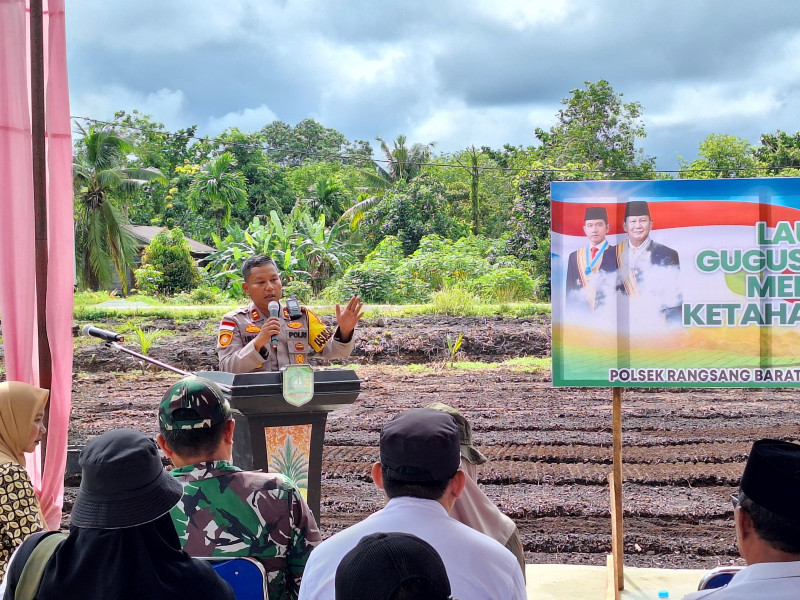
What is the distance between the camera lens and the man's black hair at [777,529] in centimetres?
167

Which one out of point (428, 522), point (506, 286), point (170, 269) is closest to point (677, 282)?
point (428, 522)

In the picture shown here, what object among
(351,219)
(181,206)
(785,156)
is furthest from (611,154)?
(181,206)

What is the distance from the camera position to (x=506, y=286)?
2016cm

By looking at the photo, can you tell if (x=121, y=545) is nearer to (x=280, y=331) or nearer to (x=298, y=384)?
(x=298, y=384)

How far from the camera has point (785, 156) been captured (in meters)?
27.3

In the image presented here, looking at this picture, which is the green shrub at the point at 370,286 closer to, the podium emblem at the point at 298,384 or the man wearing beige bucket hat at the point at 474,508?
the podium emblem at the point at 298,384

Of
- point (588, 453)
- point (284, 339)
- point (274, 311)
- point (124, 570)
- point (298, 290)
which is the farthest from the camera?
point (298, 290)

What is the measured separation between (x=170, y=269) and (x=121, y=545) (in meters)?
24.2

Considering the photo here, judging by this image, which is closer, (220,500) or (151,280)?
(220,500)

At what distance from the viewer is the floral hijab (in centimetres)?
302

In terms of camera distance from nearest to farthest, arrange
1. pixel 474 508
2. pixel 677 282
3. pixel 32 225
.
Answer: pixel 474 508 → pixel 677 282 → pixel 32 225

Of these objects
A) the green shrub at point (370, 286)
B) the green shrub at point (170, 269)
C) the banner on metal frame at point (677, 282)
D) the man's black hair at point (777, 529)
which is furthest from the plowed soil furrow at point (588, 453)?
the green shrub at point (170, 269)

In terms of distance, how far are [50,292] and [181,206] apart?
30650mm

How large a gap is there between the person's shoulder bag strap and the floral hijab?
1378 mm
